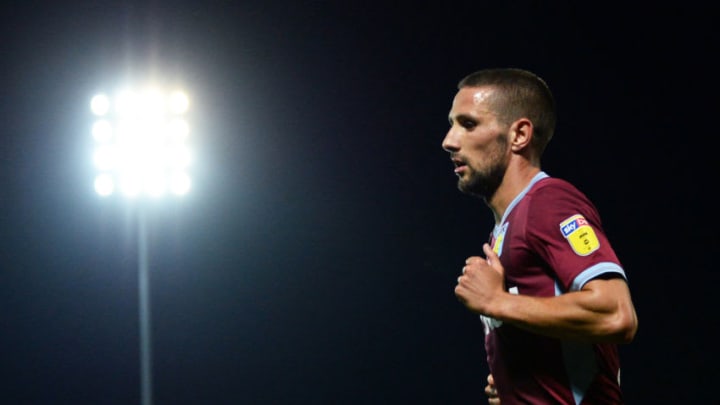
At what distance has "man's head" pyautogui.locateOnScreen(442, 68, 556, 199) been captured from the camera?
1.71m

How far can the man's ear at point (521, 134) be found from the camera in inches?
67.4

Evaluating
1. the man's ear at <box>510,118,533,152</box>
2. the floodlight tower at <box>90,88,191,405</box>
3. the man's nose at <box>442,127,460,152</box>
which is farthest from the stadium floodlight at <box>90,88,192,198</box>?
the man's ear at <box>510,118,533,152</box>

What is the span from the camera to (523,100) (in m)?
1.73

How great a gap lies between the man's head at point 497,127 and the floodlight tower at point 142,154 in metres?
3.07

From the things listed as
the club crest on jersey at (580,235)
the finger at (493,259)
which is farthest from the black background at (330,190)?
the club crest on jersey at (580,235)

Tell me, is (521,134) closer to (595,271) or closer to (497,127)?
(497,127)

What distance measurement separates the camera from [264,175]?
469 centimetres

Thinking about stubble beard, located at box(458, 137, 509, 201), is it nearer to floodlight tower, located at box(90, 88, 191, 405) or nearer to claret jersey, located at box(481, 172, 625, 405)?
claret jersey, located at box(481, 172, 625, 405)

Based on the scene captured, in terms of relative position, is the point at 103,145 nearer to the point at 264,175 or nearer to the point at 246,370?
the point at 264,175

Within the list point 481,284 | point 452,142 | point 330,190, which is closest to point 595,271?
point 481,284

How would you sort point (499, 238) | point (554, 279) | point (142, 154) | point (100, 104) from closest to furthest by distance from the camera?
point (554, 279) < point (499, 238) < point (142, 154) < point (100, 104)

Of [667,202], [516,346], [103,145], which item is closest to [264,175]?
[103,145]

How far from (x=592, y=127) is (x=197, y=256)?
96.6 inches

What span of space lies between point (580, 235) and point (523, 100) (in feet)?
1.45
